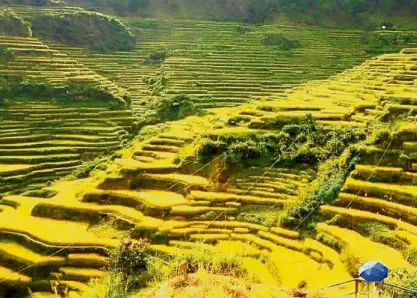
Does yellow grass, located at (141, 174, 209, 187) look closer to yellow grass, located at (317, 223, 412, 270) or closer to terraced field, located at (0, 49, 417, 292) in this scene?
terraced field, located at (0, 49, 417, 292)

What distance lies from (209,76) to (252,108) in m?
14.6

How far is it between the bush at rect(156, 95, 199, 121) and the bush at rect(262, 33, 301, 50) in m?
11.5

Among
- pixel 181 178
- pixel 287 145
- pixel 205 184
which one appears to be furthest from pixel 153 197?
pixel 287 145

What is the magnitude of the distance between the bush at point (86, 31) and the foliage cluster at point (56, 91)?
29.3 feet

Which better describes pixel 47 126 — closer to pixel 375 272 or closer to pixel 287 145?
pixel 287 145

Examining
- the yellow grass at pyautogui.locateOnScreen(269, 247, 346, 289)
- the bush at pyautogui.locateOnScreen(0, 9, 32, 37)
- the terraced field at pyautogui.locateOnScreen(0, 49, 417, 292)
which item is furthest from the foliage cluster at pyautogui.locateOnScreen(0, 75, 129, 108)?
the yellow grass at pyautogui.locateOnScreen(269, 247, 346, 289)

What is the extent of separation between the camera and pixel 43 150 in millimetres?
25234

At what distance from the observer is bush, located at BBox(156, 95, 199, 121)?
3019 centimetres

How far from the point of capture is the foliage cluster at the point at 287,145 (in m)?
16.0

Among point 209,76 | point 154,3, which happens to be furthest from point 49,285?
point 154,3

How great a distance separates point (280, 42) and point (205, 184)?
1017 inches

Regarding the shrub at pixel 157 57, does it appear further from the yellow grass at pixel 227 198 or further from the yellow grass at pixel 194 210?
Answer: the yellow grass at pixel 194 210

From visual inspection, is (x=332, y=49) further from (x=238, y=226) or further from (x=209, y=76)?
(x=238, y=226)

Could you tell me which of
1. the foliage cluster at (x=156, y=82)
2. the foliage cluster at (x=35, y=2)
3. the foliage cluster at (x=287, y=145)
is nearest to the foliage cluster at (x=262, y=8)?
the foliage cluster at (x=35, y=2)
